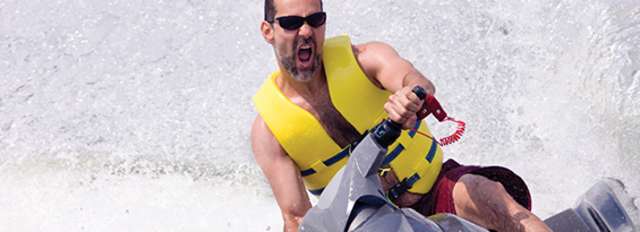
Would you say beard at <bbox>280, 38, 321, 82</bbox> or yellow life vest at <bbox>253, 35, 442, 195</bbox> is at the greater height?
beard at <bbox>280, 38, 321, 82</bbox>

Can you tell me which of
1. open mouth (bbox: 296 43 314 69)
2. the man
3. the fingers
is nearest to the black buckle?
the man

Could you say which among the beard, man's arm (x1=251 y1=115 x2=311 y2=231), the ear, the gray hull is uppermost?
the ear

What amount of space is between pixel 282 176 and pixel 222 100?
8.17 feet

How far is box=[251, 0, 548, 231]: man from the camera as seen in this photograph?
3289 mm

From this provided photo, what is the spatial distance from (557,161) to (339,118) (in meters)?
2.05

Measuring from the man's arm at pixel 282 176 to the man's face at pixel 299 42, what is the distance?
0.25 meters

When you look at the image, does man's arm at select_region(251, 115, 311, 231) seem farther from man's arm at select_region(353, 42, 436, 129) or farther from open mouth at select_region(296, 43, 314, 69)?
man's arm at select_region(353, 42, 436, 129)

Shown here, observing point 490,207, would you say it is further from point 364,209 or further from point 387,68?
point 364,209

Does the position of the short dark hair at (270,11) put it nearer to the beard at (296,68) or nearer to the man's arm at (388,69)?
the beard at (296,68)

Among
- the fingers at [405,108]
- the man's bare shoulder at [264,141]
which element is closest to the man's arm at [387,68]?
the man's bare shoulder at [264,141]

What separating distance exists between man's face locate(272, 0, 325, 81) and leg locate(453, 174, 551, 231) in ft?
2.12

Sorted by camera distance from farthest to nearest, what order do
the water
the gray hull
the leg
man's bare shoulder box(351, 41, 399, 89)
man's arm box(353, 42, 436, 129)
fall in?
the water < man's bare shoulder box(351, 41, 399, 89) < man's arm box(353, 42, 436, 129) < the leg < the gray hull

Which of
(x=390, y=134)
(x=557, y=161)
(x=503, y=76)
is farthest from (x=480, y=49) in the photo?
(x=390, y=134)

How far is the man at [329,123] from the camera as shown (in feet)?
10.8
